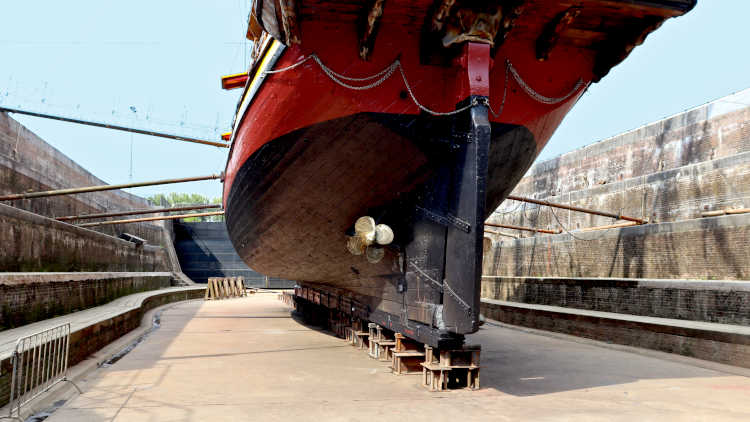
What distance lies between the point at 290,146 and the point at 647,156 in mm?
12688

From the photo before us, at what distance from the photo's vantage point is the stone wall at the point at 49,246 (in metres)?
7.65

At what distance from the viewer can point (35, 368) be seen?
4656mm

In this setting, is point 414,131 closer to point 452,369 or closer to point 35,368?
point 452,369

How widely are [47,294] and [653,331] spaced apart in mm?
9236

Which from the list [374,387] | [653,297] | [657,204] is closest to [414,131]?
[374,387]

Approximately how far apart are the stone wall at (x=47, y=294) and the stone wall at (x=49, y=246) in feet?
2.28

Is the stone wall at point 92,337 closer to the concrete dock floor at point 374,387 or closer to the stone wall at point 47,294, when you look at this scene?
the concrete dock floor at point 374,387

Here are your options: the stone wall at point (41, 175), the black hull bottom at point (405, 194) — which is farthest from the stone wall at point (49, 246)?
the black hull bottom at point (405, 194)

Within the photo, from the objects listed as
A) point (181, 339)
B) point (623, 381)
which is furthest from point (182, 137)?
point (623, 381)

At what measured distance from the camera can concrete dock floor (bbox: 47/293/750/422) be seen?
410 cm

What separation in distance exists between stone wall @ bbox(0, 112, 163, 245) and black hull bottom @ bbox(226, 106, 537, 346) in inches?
345

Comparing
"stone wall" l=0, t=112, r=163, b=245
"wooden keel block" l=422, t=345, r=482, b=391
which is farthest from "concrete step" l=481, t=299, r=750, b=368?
"stone wall" l=0, t=112, r=163, b=245

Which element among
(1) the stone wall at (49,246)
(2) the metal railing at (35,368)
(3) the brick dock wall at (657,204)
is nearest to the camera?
(2) the metal railing at (35,368)

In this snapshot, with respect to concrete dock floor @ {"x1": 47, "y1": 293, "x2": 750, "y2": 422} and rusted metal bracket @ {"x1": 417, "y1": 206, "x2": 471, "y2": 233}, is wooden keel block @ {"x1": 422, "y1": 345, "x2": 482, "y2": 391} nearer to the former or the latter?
concrete dock floor @ {"x1": 47, "y1": 293, "x2": 750, "y2": 422}
